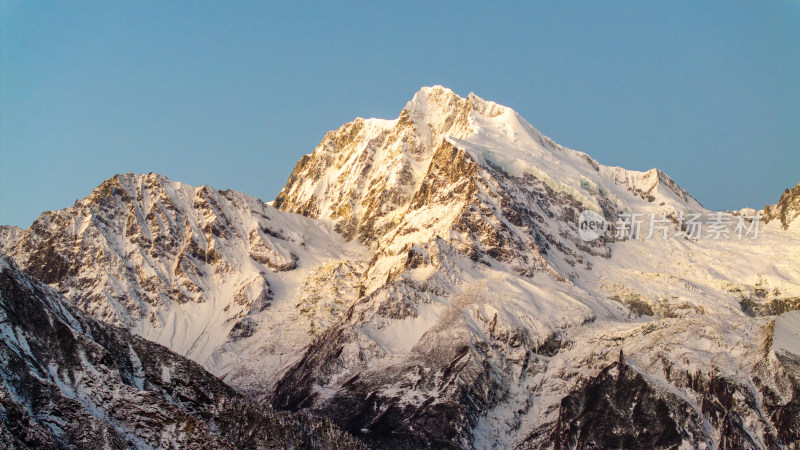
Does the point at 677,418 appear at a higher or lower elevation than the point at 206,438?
higher

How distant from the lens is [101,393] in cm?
13850

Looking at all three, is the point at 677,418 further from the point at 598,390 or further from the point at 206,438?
the point at 206,438

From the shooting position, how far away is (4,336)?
136m

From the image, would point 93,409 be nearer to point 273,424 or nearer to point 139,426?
point 139,426

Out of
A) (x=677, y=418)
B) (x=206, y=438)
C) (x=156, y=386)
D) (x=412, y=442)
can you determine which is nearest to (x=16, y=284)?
(x=156, y=386)

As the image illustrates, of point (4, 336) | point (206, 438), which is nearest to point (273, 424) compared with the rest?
point (206, 438)

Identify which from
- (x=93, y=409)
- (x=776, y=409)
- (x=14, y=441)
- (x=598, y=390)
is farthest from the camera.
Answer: (x=598, y=390)

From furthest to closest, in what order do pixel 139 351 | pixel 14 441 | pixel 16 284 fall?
pixel 139 351 → pixel 16 284 → pixel 14 441

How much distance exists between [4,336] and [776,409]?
147m

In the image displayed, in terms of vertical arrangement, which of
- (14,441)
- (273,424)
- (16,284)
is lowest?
(14,441)

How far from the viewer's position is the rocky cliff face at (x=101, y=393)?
126400mm

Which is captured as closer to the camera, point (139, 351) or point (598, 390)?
point (139, 351)

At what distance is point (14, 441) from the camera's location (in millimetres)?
112125

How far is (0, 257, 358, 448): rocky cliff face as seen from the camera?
12640 centimetres
